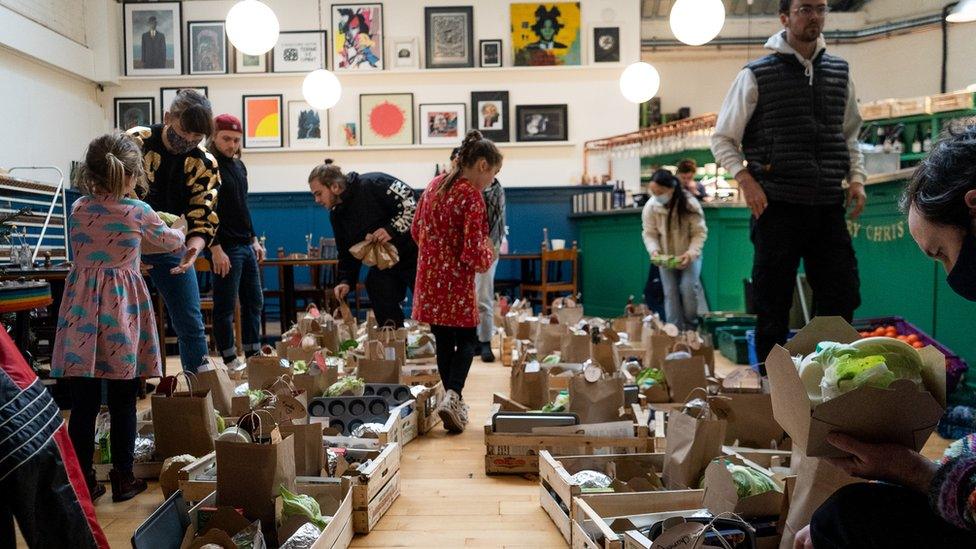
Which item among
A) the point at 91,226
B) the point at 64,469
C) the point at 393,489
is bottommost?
the point at 393,489

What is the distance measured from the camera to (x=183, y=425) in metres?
2.34

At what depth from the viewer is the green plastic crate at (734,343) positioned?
16.7ft

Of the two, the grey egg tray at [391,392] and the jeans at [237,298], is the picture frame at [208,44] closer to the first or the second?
the jeans at [237,298]

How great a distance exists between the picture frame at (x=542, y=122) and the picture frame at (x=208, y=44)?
12.4 ft

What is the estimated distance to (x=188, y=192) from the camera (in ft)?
10.4

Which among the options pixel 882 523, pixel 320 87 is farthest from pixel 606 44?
pixel 882 523

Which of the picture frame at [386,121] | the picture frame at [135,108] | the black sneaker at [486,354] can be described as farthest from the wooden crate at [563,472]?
the picture frame at [135,108]

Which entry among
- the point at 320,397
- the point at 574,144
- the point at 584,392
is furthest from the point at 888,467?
the point at 574,144

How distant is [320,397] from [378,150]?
698 cm

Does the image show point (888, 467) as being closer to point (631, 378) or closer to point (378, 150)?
point (631, 378)

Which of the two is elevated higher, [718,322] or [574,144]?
[574,144]

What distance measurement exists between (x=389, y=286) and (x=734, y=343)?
96.6 inches

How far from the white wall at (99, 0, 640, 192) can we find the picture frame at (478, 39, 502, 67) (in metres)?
0.09

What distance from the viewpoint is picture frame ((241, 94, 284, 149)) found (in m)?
Answer: 9.47
